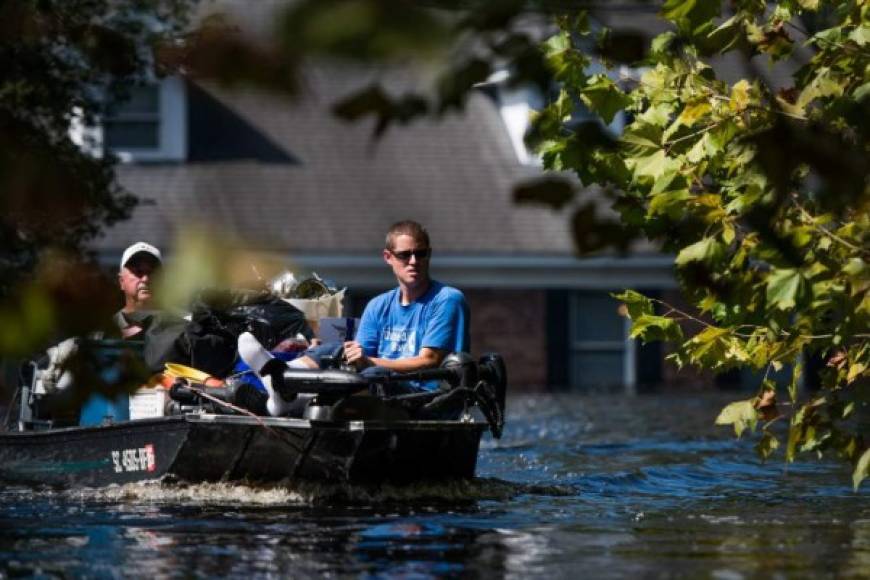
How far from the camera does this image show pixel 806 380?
30.3 meters

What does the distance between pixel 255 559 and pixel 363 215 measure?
19426 mm

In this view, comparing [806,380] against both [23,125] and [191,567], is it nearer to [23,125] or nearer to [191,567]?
[191,567]

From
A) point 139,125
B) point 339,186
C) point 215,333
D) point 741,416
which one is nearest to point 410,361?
point 215,333

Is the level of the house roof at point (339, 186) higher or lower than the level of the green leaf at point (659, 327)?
higher

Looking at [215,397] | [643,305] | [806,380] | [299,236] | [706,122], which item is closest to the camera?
[706,122]

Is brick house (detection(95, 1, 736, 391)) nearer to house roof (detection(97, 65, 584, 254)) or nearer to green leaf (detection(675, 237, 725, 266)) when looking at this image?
house roof (detection(97, 65, 584, 254))

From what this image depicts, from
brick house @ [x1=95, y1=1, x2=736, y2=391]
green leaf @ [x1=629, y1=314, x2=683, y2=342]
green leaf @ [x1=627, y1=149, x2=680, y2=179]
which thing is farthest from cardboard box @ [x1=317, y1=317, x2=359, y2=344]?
brick house @ [x1=95, y1=1, x2=736, y2=391]

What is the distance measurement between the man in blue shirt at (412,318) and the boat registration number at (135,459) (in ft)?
4.84

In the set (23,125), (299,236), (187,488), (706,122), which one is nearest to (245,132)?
(299,236)

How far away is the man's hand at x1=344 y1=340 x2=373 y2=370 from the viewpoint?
11.2 metres

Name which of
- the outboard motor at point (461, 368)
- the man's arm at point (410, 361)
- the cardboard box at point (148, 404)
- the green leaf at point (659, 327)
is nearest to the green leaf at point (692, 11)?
the green leaf at point (659, 327)

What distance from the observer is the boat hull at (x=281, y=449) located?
1116cm

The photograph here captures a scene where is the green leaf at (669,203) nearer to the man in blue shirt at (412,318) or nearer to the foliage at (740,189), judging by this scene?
the foliage at (740,189)

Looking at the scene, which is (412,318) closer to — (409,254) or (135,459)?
(409,254)
